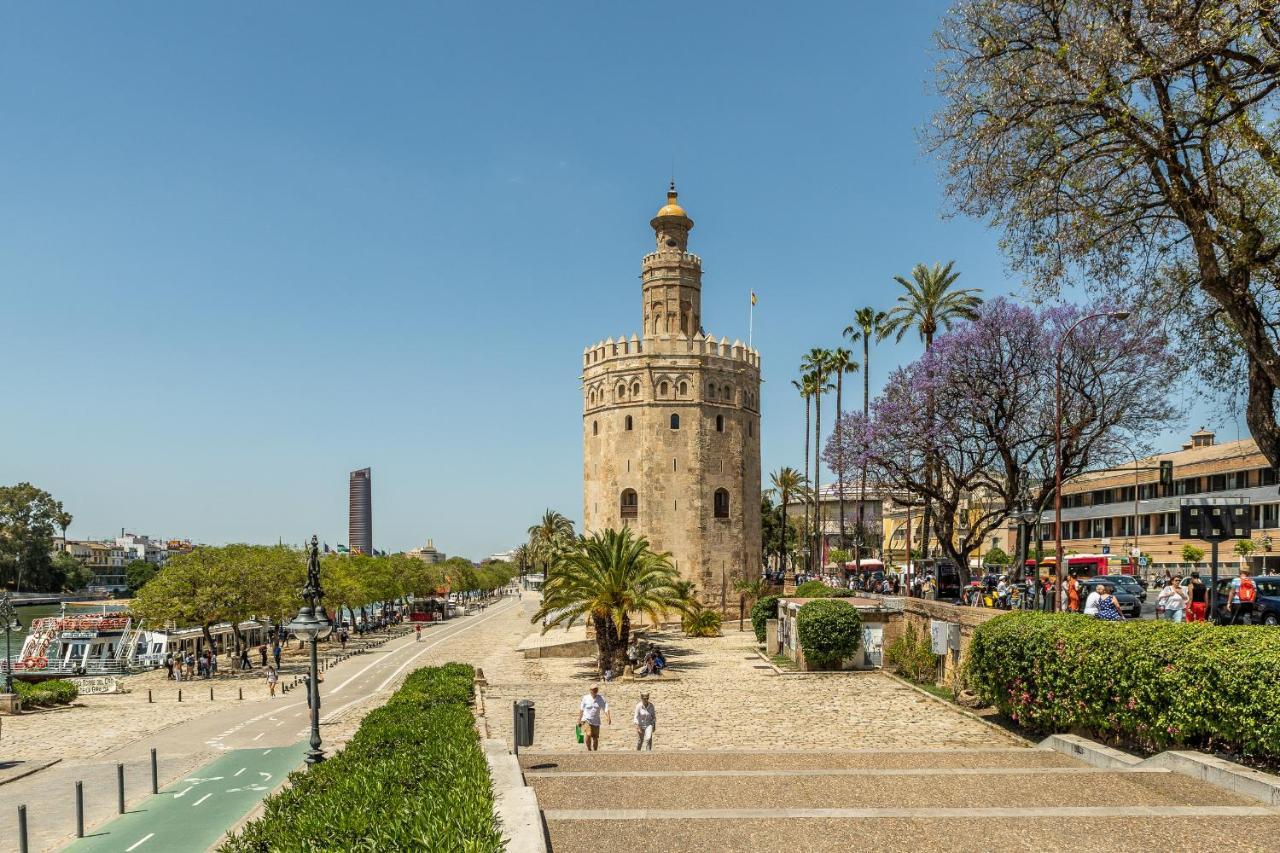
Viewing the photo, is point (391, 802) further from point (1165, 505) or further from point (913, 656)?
point (1165, 505)

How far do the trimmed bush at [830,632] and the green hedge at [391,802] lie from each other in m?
17.5

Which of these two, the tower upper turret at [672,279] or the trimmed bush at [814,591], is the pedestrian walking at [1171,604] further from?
the tower upper turret at [672,279]

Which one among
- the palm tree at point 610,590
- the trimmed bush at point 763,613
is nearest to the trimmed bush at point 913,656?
the palm tree at point 610,590

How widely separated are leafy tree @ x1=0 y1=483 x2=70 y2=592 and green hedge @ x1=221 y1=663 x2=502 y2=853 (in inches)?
4833

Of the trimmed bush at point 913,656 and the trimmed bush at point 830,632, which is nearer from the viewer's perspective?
the trimmed bush at point 913,656

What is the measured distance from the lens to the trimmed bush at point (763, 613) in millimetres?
40844

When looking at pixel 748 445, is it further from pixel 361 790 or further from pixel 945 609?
pixel 361 790

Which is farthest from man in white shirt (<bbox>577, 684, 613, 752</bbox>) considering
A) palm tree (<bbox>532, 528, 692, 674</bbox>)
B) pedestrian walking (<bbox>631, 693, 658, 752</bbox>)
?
palm tree (<bbox>532, 528, 692, 674</bbox>)

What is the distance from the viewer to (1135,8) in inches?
482

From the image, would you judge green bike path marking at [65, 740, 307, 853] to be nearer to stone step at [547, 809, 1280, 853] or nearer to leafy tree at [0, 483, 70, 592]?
stone step at [547, 809, 1280, 853]

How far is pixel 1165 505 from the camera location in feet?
178

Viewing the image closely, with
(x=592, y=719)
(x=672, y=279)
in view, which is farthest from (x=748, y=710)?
(x=672, y=279)

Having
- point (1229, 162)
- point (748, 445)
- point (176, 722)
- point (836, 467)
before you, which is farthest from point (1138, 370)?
point (176, 722)

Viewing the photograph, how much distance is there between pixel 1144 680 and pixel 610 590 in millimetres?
23365
